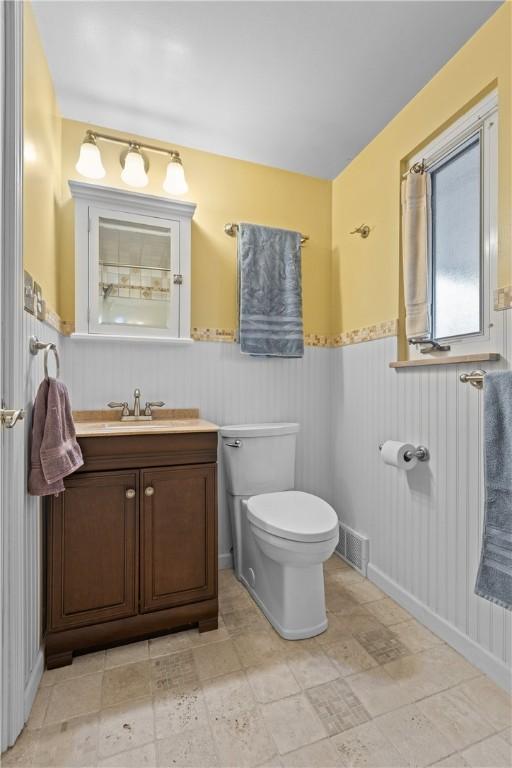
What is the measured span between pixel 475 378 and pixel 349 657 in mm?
1129

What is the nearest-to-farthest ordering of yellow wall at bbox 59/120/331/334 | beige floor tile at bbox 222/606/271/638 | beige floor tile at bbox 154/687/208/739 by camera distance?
1. beige floor tile at bbox 154/687/208/739
2. beige floor tile at bbox 222/606/271/638
3. yellow wall at bbox 59/120/331/334

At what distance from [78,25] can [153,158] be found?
24.7 inches

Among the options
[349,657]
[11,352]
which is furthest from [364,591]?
[11,352]

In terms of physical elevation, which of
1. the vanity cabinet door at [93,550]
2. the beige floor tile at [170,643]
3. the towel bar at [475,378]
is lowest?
the beige floor tile at [170,643]

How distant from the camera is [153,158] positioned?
78.4 inches

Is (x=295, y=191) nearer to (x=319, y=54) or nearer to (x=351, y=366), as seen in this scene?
(x=319, y=54)

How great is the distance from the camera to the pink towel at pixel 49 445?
1187 millimetres

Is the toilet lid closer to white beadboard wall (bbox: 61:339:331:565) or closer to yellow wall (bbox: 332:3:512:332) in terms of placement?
white beadboard wall (bbox: 61:339:331:565)

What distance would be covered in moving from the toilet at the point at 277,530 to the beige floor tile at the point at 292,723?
0.98ft

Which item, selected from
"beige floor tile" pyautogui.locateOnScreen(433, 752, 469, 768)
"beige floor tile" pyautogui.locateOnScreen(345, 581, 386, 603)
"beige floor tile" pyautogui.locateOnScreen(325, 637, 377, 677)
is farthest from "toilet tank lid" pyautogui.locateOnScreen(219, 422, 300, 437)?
"beige floor tile" pyautogui.locateOnScreen(433, 752, 469, 768)

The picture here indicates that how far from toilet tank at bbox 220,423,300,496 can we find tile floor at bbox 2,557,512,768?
0.61 meters

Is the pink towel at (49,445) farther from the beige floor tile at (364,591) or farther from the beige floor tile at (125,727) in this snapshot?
the beige floor tile at (364,591)

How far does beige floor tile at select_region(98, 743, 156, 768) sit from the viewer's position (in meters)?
0.98

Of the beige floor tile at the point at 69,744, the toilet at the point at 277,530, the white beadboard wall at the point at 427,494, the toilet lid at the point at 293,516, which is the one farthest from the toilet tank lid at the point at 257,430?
the beige floor tile at the point at 69,744
